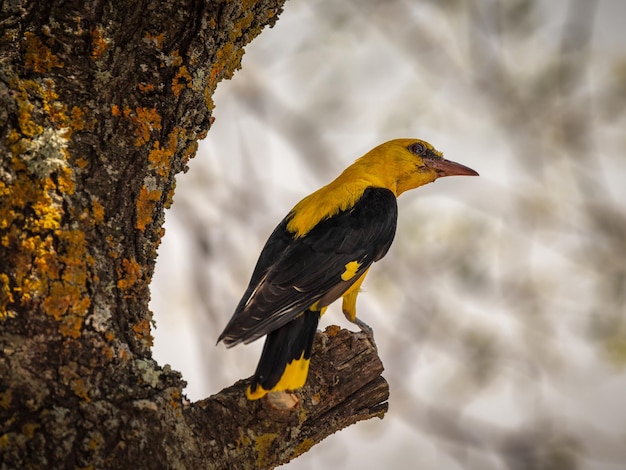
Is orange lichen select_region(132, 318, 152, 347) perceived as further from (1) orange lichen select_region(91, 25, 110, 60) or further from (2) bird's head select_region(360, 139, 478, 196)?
(2) bird's head select_region(360, 139, 478, 196)

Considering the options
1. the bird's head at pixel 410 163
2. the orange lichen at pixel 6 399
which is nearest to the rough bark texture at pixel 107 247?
the orange lichen at pixel 6 399

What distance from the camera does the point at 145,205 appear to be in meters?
2.56

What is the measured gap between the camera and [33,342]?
2.19m

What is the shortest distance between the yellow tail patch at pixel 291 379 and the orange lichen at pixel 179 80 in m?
1.04

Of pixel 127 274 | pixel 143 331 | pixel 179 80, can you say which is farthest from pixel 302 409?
pixel 179 80

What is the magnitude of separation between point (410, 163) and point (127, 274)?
255cm

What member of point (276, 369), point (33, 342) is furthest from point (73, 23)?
point (276, 369)

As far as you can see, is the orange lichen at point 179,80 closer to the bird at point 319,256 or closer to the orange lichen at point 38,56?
the orange lichen at point 38,56

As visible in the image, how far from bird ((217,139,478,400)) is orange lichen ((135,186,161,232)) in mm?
553

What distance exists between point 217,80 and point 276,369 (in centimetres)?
109

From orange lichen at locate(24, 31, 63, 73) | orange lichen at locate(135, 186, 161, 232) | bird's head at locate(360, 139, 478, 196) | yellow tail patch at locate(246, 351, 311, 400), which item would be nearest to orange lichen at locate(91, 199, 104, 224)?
orange lichen at locate(135, 186, 161, 232)

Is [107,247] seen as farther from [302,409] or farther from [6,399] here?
[302,409]

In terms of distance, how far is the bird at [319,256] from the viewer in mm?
2861

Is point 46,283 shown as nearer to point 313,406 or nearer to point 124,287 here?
point 124,287
